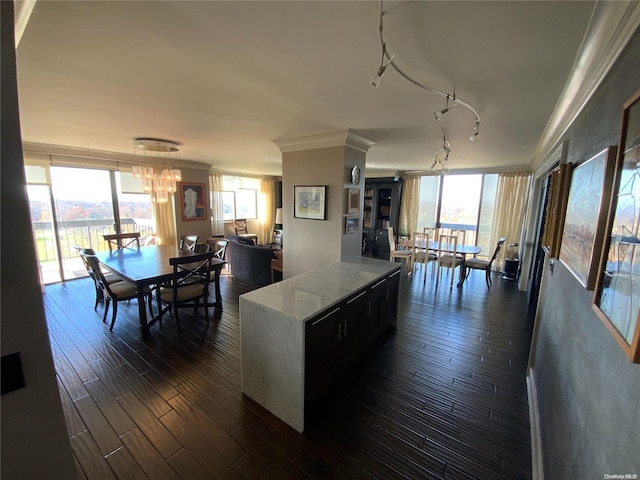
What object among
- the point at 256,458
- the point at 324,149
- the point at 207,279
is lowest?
the point at 256,458

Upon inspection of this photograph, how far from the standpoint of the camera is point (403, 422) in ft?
6.46

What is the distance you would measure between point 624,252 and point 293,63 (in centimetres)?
176

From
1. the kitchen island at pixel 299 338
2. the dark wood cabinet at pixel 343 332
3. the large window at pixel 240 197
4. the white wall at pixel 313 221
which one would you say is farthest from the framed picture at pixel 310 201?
the large window at pixel 240 197

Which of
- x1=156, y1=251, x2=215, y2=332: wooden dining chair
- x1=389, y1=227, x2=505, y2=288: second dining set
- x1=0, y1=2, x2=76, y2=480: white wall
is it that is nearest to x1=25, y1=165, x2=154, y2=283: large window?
x1=156, y1=251, x2=215, y2=332: wooden dining chair

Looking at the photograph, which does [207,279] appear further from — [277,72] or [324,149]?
[277,72]

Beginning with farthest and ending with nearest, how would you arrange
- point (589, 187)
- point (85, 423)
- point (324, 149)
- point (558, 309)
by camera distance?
point (324, 149)
point (85, 423)
point (558, 309)
point (589, 187)

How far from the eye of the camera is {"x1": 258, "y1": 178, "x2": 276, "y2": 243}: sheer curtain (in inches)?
352

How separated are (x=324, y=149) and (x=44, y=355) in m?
3.05

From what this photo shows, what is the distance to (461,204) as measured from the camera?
23.1 ft

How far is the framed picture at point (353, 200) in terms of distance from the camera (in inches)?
133

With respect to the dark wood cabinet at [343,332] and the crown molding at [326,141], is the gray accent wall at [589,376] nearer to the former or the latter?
the dark wood cabinet at [343,332]

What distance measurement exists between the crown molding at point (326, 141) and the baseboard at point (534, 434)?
9.90ft

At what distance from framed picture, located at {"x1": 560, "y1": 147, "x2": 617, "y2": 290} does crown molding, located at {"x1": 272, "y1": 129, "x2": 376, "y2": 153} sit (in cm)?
209

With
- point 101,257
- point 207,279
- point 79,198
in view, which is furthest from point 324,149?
point 79,198
